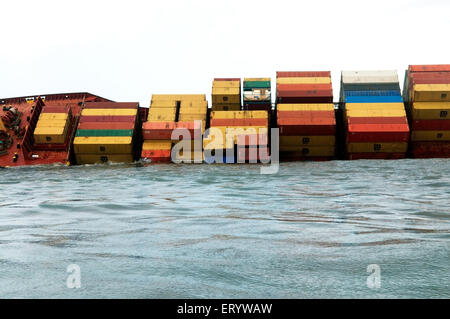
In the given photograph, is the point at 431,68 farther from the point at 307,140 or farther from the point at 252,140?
the point at 252,140

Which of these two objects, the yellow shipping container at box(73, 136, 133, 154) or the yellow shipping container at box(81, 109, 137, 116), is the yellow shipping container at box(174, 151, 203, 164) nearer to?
the yellow shipping container at box(73, 136, 133, 154)

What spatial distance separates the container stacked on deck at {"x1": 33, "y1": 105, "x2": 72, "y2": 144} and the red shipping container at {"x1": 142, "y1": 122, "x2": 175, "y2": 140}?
30.0ft

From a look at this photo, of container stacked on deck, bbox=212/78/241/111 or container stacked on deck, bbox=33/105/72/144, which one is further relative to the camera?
container stacked on deck, bbox=212/78/241/111

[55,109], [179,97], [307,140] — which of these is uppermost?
[179,97]

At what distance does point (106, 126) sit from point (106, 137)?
1.82 meters

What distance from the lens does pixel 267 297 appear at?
429 centimetres

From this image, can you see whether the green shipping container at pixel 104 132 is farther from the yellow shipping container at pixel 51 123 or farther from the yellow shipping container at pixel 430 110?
the yellow shipping container at pixel 430 110

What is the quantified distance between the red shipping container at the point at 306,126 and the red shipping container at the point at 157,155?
1358cm

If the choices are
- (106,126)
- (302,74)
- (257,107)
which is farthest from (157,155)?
(302,74)

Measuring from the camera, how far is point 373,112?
50.1 m

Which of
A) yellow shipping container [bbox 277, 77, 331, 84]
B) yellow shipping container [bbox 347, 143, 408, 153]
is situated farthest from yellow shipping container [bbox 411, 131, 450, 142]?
yellow shipping container [bbox 277, 77, 331, 84]

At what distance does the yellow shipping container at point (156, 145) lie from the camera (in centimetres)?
4953

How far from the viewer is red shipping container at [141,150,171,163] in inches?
1902
